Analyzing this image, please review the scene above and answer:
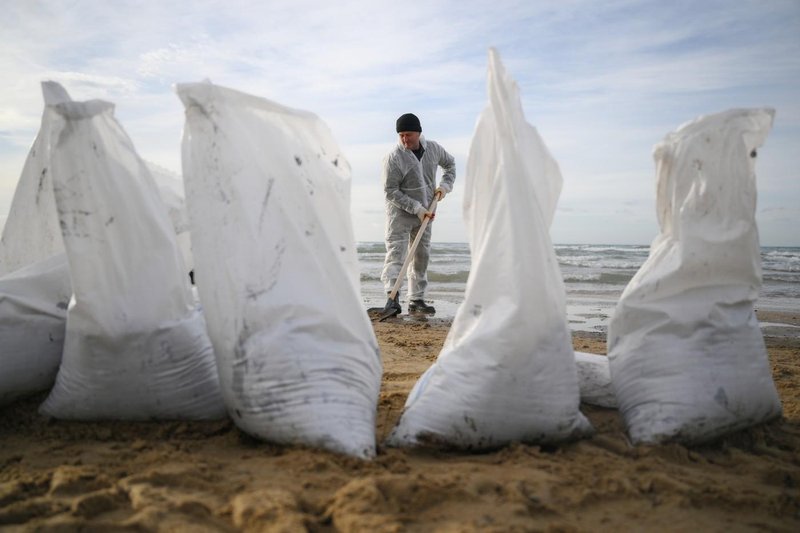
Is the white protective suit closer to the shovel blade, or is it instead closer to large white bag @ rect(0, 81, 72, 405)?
the shovel blade

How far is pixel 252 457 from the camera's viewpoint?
1.49m

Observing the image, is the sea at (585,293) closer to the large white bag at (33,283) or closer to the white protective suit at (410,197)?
the white protective suit at (410,197)

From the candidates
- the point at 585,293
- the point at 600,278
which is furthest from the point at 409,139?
the point at 600,278

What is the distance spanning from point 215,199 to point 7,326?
0.81 m

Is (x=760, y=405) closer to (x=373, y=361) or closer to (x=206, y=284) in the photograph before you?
(x=373, y=361)

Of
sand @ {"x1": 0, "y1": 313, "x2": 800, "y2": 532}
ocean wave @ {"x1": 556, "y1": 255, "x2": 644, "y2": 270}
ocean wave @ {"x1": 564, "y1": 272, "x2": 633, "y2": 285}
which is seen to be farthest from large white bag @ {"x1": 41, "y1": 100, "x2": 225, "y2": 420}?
ocean wave @ {"x1": 556, "y1": 255, "x2": 644, "y2": 270}

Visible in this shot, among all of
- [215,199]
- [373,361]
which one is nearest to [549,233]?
[373,361]

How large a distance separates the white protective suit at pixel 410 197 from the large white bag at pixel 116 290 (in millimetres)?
3512

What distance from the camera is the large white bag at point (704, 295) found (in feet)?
5.37

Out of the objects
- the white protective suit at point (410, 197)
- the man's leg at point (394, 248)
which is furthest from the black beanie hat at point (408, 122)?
the man's leg at point (394, 248)

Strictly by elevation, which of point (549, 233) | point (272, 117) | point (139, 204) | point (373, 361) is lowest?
point (373, 361)

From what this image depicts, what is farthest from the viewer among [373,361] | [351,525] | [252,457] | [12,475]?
[373,361]

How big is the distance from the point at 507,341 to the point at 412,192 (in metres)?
3.81

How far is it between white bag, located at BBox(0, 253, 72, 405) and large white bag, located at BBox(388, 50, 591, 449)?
113 cm
